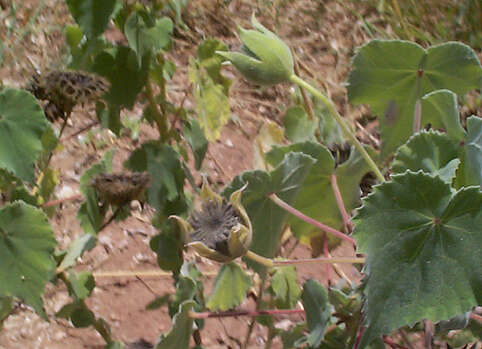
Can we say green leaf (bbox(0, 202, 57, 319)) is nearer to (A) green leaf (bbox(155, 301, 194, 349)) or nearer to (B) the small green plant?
(B) the small green plant

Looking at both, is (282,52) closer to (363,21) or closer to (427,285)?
(427,285)

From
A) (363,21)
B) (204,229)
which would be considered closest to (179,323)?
(204,229)

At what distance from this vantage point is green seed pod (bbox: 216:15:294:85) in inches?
30.8

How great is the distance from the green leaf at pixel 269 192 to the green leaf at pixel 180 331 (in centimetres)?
11

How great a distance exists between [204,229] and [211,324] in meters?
0.61

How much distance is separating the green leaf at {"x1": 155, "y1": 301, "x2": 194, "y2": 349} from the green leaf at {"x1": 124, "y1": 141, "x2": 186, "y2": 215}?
0.19m

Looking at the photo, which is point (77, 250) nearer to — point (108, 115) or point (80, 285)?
point (80, 285)

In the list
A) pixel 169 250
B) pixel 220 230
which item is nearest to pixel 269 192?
pixel 220 230

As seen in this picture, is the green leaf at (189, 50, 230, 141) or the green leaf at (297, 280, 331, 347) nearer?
the green leaf at (297, 280, 331, 347)

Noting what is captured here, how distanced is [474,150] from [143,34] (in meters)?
0.49

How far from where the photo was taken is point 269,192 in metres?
0.86

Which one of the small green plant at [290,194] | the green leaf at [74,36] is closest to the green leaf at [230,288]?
the small green plant at [290,194]

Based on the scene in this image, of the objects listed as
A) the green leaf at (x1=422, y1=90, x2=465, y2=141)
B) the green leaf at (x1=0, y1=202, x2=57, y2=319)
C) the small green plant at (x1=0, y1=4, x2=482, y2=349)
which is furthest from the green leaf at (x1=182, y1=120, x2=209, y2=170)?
the green leaf at (x1=422, y1=90, x2=465, y2=141)

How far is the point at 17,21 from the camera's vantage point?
2.00 meters
